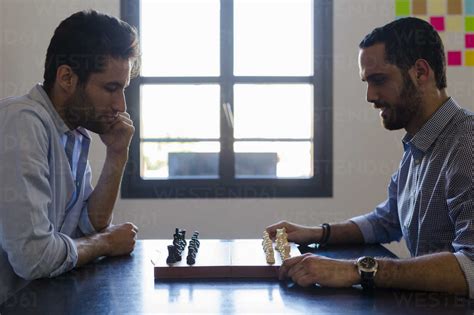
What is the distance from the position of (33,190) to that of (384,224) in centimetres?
124

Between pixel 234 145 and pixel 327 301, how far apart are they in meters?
2.24

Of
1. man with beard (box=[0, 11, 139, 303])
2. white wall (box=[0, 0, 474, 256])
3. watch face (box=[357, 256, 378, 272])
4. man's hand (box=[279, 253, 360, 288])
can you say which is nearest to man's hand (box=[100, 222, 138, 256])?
man with beard (box=[0, 11, 139, 303])

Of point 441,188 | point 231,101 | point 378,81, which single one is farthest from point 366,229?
point 231,101

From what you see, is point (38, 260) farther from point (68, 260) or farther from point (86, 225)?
point (86, 225)

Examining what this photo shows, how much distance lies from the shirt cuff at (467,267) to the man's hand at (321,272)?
0.26m

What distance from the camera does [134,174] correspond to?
3.32 metres

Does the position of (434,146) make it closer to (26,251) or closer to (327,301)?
(327,301)

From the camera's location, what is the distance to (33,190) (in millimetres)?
1402

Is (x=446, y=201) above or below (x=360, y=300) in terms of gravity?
above

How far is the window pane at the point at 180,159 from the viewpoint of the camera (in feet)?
11.2

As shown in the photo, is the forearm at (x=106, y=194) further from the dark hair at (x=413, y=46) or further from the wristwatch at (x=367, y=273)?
the dark hair at (x=413, y=46)

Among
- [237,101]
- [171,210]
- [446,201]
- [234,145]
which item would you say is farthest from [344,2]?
[446,201]

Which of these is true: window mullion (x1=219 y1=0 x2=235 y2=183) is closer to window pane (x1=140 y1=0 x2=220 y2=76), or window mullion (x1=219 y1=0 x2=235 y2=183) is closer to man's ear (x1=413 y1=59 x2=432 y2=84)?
window pane (x1=140 y1=0 x2=220 y2=76)

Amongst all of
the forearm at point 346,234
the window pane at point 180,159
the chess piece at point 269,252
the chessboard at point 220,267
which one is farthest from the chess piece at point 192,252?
the window pane at point 180,159
